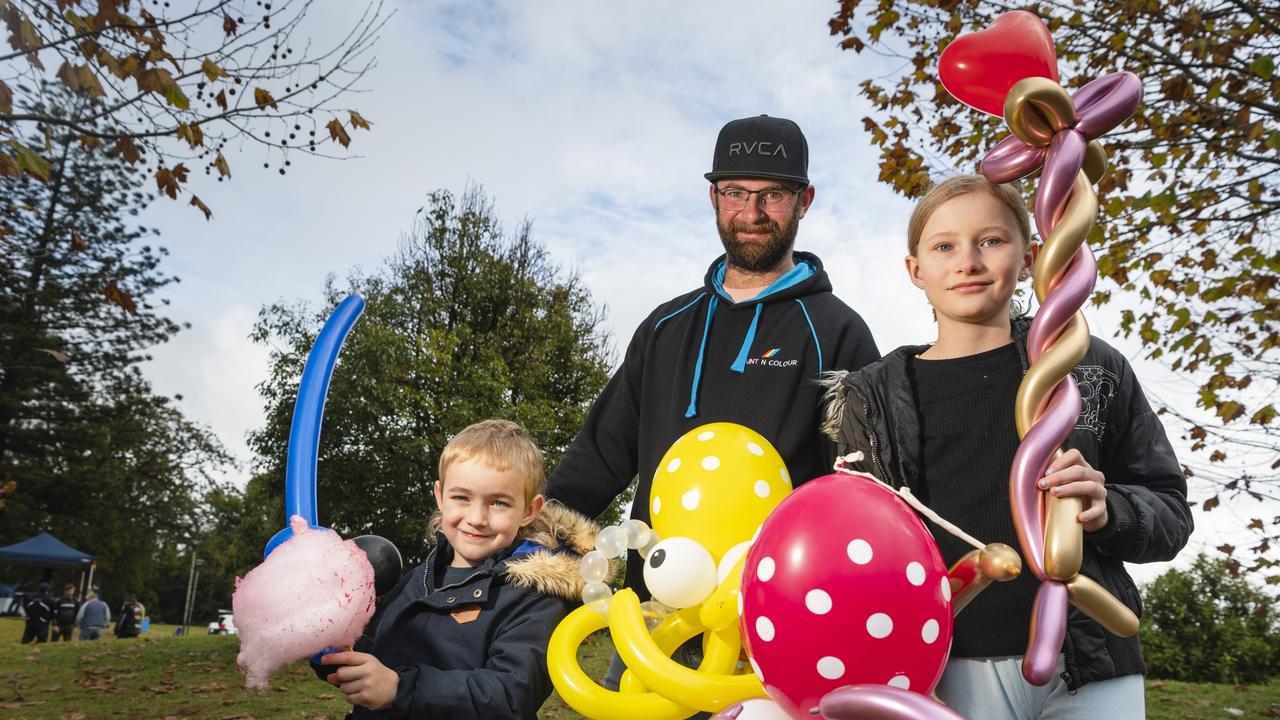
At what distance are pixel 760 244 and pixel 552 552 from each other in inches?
49.2

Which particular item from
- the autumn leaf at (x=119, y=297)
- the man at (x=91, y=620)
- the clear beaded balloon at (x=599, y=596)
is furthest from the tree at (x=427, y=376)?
the clear beaded balloon at (x=599, y=596)

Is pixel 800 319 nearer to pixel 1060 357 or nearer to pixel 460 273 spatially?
pixel 1060 357

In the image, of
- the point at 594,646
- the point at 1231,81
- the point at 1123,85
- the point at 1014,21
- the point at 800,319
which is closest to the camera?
the point at 1123,85

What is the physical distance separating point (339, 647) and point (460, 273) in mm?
17005

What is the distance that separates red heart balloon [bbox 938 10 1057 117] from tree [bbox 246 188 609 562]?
1362cm

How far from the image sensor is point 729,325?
310 centimetres

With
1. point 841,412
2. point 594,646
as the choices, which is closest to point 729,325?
point 841,412

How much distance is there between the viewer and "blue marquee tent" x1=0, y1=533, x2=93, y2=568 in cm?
2591

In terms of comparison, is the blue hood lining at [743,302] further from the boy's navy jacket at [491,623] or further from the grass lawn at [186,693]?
the grass lawn at [186,693]

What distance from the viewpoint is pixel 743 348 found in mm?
2977

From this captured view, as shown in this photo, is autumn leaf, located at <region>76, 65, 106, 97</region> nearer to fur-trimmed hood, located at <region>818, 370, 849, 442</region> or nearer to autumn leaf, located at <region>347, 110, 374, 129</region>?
autumn leaf, located at <region>347, 110, 374, 129</region>

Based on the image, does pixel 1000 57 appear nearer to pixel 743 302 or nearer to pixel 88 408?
pixel 743 302

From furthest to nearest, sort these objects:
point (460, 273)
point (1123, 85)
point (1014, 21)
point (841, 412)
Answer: point (460, 273)
point (841, 412)
point (1014, 21)
point (1123, 85)

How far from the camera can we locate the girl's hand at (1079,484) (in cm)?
166
